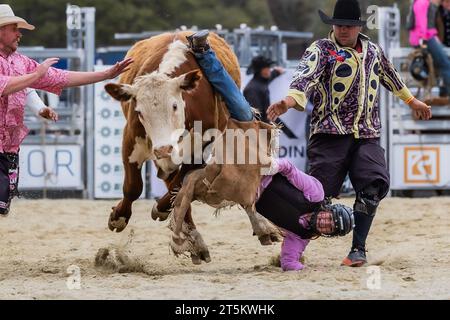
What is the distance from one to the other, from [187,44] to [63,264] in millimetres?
1666

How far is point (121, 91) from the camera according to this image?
6453 millimetres

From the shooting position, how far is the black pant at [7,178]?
629cm

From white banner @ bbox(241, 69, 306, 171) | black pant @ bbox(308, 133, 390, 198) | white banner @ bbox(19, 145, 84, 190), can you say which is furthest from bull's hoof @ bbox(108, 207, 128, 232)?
white banner @ bbox(241, 69, 306, 171)

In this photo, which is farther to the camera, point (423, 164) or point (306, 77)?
point (423, 164)

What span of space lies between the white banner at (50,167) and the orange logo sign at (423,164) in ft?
12.0

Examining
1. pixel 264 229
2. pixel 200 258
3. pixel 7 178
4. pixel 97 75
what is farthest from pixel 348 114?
pixel 7 178

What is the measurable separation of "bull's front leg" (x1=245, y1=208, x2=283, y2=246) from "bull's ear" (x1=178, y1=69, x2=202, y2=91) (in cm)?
86

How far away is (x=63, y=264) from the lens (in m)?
7.03

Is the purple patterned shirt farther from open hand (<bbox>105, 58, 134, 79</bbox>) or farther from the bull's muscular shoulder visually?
open hand (<bbox>105, 58, 134, 79</bbox>)

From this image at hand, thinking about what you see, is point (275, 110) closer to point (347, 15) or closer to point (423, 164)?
point (347, 15)

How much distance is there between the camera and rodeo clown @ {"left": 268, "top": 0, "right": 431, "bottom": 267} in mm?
6469

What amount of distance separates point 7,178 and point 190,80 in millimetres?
1247

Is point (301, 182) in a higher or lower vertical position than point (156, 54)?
lower

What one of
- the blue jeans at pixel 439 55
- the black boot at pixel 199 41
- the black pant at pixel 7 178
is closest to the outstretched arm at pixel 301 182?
the black boot at pixel 199 41
